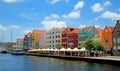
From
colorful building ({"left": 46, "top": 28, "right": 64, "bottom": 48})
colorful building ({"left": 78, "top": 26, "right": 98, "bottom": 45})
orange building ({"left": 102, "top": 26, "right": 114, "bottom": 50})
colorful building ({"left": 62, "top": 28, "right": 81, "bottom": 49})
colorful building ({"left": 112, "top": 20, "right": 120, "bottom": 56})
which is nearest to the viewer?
colorful building ({"left": 112, "top": 20, "right": 120, "bottom": 56})

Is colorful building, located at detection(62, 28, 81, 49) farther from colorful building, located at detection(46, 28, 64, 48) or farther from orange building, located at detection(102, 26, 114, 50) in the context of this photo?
orange building, located at detection(102, 26, 114, 50)

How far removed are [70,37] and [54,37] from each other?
923 inches

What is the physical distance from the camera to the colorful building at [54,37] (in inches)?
7146

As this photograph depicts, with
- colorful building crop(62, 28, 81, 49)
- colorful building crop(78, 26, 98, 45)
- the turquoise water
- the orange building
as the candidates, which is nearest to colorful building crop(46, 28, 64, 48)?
colorful building crop(62, 28, 81, 49)

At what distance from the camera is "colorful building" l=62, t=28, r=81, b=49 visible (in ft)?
534

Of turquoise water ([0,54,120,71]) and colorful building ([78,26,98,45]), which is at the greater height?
colorful building ([78,26,98,45])

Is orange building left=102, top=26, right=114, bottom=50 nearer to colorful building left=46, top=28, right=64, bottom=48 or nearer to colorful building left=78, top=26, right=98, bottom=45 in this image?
colorful building left=78, top=26, right=98, bottom=45

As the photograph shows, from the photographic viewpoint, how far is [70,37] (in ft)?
549

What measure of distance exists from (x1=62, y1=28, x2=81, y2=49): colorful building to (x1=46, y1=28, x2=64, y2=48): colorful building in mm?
5287

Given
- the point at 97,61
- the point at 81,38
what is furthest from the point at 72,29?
the point at 97,61

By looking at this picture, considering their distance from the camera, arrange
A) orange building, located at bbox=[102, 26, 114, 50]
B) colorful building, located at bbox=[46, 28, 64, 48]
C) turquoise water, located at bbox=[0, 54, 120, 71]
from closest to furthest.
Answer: turquoise water, located at bbox=[0, 54, 120, 71] → orange building, located at bbox=[102, 26, 114, 50] → colorful building, located at bbox=[46, 28, 64, 48]

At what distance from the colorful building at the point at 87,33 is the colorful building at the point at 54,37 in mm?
24373

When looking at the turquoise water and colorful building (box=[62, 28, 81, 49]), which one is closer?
the turquoise water

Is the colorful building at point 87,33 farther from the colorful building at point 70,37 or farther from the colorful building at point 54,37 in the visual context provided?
the colorful building at point 54,37
